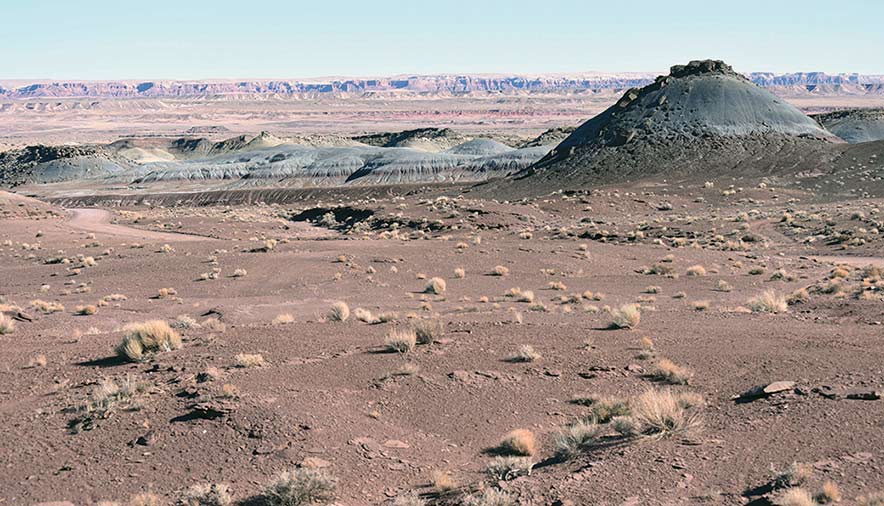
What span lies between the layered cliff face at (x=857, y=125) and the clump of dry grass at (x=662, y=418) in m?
97.6

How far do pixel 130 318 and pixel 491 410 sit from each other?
46.9 ft

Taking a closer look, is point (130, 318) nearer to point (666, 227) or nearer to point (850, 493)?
point (850, 493)

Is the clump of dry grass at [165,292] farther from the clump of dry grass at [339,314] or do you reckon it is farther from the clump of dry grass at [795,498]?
the clump of dry grass at [795,498]

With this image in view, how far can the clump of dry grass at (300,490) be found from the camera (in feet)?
30.7

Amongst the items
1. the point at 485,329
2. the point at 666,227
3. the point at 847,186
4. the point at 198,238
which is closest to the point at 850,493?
the point at 485,329

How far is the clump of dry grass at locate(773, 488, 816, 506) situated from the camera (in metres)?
8.10

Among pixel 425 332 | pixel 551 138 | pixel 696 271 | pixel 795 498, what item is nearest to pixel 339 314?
pixel 425 332

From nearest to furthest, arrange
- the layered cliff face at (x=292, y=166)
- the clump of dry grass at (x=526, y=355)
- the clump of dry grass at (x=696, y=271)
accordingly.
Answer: the clump of dry grass at (x=526, y=355) → the clump of dry grass at (x=696, y=271) → the layered cliff face at (x=292, y=166)

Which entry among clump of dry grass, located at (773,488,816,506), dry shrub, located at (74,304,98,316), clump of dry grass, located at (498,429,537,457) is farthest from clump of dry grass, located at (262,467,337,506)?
dry shrub, located at (74,304,98,316)

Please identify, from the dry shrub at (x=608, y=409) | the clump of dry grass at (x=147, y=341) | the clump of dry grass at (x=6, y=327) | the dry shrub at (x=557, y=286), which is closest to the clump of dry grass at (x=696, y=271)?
the dry shrub at (x=557, y=286)

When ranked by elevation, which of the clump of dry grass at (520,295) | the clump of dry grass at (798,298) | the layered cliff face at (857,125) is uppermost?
the layered cliff face at (857,125)

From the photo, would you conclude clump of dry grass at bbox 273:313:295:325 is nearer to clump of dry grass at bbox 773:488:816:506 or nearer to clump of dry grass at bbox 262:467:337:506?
clump of dry grass at bbox 262:467:337:506

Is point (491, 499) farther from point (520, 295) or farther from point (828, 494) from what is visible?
point (520, 295)

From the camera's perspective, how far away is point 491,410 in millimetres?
12727
